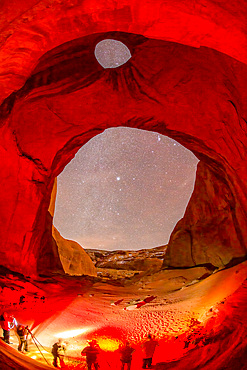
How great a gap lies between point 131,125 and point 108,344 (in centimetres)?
772

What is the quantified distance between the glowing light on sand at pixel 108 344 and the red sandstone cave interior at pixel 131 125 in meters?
0.04

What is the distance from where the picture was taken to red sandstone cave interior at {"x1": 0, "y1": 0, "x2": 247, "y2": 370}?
11.4ft

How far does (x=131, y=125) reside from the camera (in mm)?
10586

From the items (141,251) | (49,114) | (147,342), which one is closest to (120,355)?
(147,342)

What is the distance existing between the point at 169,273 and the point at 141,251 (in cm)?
1221

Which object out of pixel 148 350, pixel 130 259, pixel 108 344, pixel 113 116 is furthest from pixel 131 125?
pixel 130 259

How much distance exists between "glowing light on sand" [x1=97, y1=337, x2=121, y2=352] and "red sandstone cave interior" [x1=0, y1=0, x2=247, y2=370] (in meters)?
0.04

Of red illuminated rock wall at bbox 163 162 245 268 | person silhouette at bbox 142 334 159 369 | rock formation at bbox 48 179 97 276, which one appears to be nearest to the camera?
person silhouette at bbox 142 334 159 369

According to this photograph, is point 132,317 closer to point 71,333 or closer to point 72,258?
point 71,333

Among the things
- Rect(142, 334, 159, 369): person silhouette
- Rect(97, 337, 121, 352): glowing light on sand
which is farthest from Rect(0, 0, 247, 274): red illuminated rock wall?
Rect(142, 334, 159, 369): person silhouette

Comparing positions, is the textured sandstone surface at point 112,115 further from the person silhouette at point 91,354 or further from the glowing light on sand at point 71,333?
the person silhouette at point 91,354

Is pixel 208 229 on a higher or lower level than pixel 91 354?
higher

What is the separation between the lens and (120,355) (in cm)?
452

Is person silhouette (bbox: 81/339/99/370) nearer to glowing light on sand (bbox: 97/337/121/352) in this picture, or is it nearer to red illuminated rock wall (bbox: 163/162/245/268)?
glowing light on sand (bbox: 97/337/121/352)
